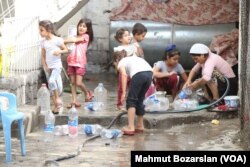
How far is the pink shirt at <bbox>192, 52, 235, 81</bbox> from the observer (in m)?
8.86

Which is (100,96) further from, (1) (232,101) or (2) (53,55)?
(1) (232,101)

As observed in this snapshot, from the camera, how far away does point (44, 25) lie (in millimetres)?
8477

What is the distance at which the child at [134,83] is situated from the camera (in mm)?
7660

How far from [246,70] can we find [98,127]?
2355mm

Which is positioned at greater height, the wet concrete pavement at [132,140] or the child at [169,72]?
the child at [169,72]

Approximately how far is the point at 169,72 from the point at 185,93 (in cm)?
67

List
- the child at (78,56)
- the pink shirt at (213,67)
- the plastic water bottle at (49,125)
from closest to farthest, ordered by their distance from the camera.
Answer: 1. the plastic water bottle at (49,125)
2. the pink shirt at (213,67)
3. the child at (78,56)

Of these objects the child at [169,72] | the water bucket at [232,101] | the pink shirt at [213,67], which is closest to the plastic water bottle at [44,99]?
the child at [169,72]

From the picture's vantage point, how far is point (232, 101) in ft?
28.8

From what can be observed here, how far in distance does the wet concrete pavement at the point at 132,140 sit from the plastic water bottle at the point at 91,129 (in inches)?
4.2

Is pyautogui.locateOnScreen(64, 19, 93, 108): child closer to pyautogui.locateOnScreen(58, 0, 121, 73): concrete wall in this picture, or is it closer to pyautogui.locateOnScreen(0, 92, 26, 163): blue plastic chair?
pyautogui.locateOnScreen(0, 92, 26, 163): blue plastic chair

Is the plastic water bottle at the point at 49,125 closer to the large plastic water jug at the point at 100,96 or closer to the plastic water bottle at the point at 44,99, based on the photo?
the plastic water bottle at the point at 44,99

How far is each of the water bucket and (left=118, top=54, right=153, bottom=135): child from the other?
171 cm

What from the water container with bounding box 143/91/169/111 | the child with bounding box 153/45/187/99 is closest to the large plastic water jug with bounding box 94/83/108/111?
the water container with bounding box 143/91/169/111
